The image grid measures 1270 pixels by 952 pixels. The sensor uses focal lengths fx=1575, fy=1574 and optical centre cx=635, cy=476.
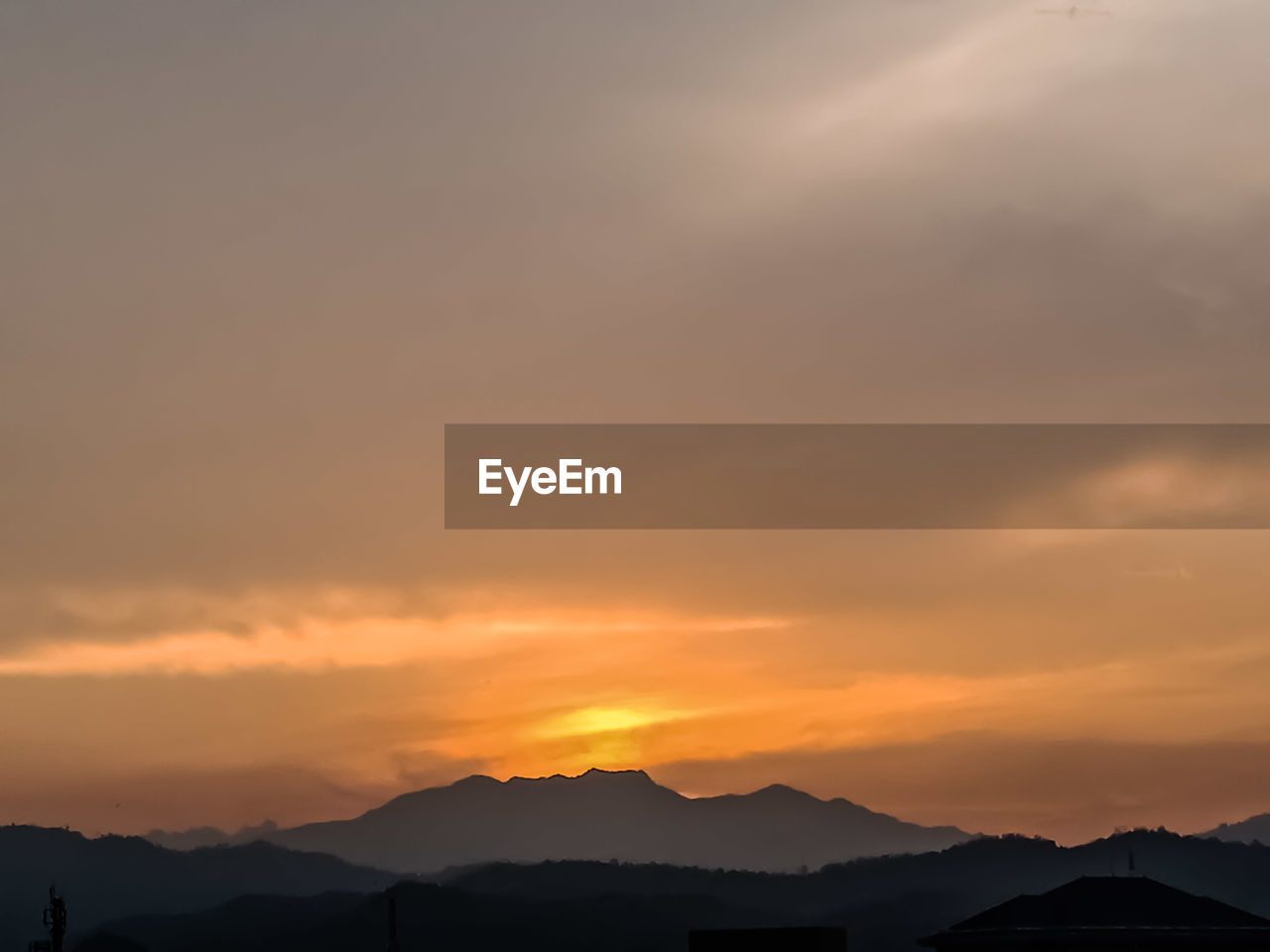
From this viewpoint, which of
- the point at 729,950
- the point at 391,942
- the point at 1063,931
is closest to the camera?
the point at 1063,931

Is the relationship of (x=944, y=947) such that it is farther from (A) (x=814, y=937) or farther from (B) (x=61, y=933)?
(B) (x=61, y=933)

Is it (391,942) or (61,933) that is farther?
(61,933)

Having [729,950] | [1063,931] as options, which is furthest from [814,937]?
[1063,931]

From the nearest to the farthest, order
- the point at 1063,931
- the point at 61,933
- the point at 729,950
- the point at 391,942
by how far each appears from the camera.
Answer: the point at 1063,931
the point at 729,950
the point at 391,942
the point at 61,933

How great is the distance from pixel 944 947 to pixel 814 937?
36.6ft

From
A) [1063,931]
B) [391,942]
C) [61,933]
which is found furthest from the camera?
[61,933]

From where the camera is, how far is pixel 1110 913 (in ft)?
296

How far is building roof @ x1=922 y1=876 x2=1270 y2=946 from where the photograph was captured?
88000 millimetres

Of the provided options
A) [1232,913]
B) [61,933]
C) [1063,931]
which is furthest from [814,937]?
[61,933]

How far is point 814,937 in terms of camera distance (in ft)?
326

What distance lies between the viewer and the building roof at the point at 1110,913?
8800cm

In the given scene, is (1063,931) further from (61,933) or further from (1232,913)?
(61,933)

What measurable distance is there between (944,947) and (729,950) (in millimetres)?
14964

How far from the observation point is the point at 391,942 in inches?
4368
